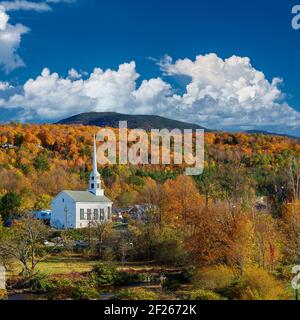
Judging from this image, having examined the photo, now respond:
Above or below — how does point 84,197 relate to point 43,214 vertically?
above

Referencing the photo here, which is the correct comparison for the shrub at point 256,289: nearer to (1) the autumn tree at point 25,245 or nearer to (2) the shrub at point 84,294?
(2) the shrub at point 84,294

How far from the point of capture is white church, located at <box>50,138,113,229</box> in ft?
193

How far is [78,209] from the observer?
59.3 metres

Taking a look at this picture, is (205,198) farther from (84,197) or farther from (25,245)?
(25,245)

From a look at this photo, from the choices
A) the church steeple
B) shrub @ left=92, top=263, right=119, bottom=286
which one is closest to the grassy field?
shrub @ left=92, top=263, right=119, bottom=286

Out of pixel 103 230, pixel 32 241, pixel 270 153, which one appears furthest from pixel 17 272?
pixel 270 153

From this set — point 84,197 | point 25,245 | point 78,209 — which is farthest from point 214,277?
point 84,197

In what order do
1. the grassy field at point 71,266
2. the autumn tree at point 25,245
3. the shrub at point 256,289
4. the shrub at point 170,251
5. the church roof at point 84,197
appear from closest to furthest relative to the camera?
the shrub at point 256,289
the autumn tree at point 25,245
the grassy field at point 71,266
the shrub at point 170,251
the church roof at point 84,197

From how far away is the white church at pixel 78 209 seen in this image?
5897 centimetres

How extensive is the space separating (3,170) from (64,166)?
15.1m

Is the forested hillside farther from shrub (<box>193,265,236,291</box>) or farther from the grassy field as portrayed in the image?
the grassy field

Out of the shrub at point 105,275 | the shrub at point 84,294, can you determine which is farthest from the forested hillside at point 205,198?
the shrub at point 84,294

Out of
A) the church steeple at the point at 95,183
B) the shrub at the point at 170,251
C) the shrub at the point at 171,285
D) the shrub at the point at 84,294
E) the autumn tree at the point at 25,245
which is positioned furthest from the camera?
the church steeple at the point at 95,183

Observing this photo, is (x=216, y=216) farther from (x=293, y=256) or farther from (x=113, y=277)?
(x=113, y=277)
